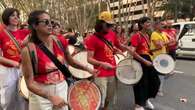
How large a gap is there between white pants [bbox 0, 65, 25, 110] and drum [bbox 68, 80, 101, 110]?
1.84 m

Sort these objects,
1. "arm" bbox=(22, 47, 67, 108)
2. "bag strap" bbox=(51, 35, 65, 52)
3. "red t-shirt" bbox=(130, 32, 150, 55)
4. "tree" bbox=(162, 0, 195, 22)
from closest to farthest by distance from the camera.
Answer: "arm" bbox=(22, 47, 67, 108) → "bag strap" bbox=(51, 35, 65, 52) → "red t-shirt" bbox=(130, 32, 150, 55) → "tree" bbox=(162, 0, 195, 22)

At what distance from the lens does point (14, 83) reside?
21.8 feet

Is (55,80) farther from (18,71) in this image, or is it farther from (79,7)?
(79,7)

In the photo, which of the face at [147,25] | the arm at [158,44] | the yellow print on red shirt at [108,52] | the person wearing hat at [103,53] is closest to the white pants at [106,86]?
the person wearing hat at [103,53]

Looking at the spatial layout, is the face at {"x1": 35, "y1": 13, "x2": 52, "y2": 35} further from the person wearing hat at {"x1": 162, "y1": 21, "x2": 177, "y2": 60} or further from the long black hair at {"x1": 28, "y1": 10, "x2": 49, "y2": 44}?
the person wearing hat at {"x1": 162, "y1": 21, "x2": 177, "y2": 60}

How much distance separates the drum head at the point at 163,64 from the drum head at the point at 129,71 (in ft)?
2.80

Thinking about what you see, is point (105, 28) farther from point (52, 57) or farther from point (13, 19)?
point (52, 57)

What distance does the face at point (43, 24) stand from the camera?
432cm

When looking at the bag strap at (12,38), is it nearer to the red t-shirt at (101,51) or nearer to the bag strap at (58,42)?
the red t-shirt at (101,51)

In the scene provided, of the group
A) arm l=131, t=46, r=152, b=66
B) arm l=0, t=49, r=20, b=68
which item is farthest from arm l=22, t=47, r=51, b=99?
arm l=131, t=46, r=152, b=66

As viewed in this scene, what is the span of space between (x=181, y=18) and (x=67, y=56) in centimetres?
5732

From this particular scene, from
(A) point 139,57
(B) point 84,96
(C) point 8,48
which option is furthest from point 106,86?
(B) point 84,96

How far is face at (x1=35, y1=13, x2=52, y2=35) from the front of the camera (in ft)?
14.2

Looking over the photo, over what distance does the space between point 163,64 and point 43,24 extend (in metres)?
4.94
